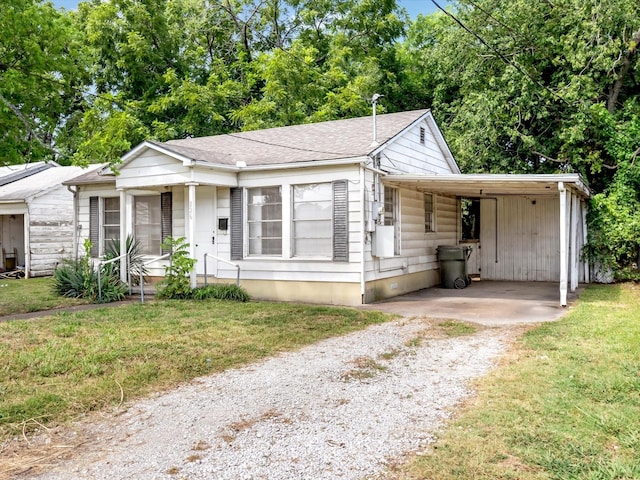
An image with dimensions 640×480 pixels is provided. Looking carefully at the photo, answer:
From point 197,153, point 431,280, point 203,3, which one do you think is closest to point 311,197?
point 197,153

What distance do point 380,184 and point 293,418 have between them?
24.3 feet

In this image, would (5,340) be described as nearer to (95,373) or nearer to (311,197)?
(95,373)

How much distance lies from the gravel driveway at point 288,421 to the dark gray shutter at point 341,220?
4114 mm

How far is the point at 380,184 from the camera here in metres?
11.0

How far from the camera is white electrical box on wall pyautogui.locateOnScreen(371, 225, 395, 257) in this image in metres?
10.4

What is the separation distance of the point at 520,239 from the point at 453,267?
331 centimetres

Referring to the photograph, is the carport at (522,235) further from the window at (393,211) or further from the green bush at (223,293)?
the green bush at (223,293)

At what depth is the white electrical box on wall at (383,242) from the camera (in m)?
10.4

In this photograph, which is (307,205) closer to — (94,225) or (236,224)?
(236,224)

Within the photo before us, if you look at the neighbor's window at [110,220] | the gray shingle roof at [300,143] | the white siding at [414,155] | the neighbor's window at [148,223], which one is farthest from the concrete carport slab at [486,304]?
the neighbor's window at [110,220]

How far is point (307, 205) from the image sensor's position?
10.9 m

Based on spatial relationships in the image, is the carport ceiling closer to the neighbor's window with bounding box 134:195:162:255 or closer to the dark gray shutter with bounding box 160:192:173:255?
the dark gray shutter with bounding box 160:192:173:255

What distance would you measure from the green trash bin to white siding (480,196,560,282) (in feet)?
9.01

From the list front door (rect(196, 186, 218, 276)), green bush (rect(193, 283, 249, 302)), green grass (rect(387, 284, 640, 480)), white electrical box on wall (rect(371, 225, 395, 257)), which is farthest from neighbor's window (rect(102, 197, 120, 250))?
green grass (rect(387, 284, 640, 480))
